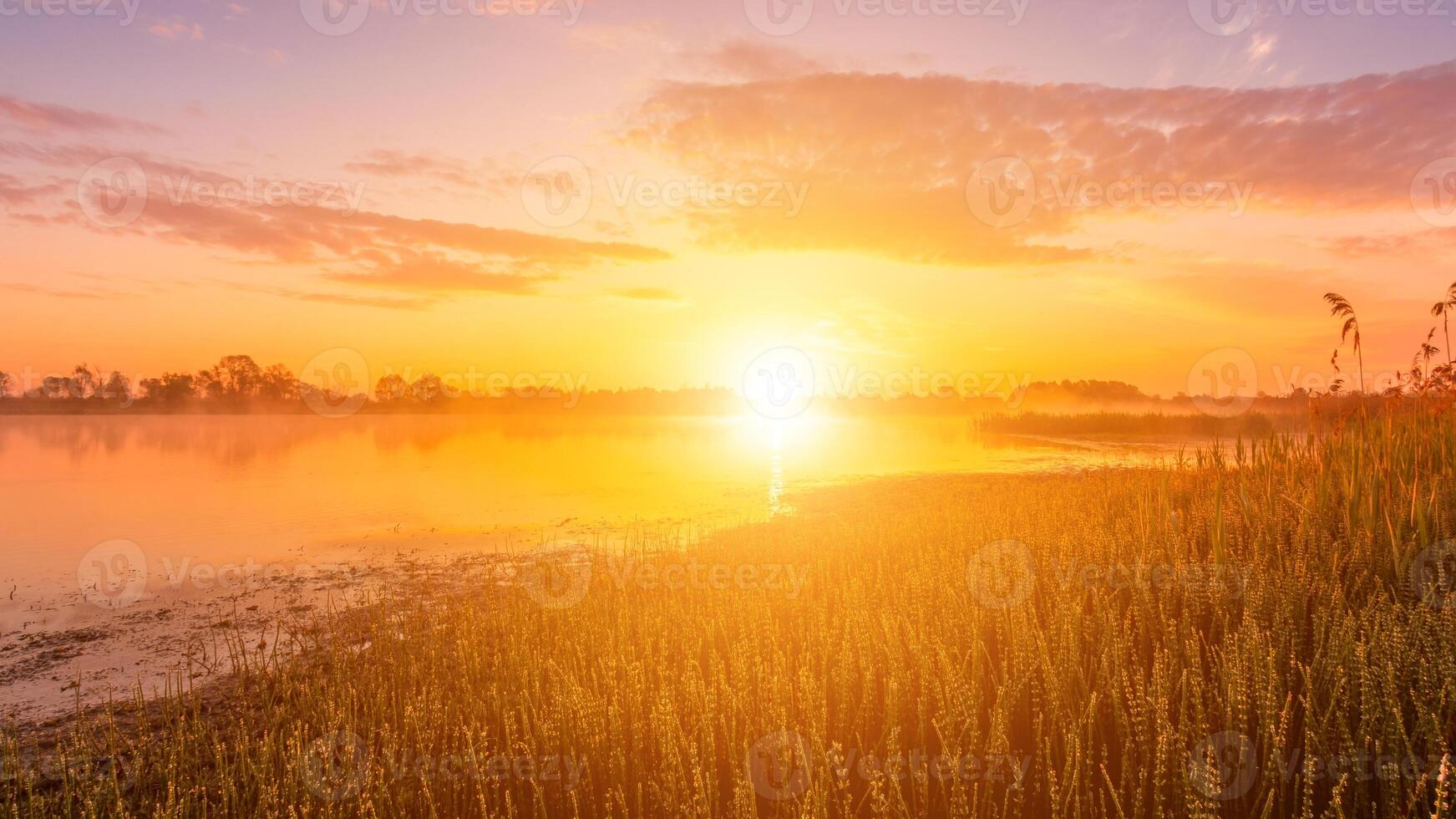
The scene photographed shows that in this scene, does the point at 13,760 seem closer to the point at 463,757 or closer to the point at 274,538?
the point at 463,757

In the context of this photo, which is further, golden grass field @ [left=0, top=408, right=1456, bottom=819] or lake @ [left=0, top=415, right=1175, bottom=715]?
lake @ [left=0, top=415, right=1175, bottom=715]

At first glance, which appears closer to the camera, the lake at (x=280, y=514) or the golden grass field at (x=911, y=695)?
the golden grass field at (x=911, y=695)

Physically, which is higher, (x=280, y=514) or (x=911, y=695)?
(x=911, y=695)

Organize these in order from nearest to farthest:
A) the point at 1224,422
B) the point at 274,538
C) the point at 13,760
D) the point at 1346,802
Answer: the point at 1346,802 < the point at 13,760 < the point at 274,538 < the point at 1224,422

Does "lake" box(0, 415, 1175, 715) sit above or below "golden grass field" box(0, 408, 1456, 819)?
below

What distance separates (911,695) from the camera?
5.25 metres

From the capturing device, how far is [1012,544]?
31.5 feet

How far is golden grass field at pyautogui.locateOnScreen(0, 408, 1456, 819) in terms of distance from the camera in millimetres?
3891

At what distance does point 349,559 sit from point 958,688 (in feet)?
42.7

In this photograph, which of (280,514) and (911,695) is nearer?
(911,695)

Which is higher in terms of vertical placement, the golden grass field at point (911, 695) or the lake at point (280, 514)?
the golden grass field at point (911, 695)

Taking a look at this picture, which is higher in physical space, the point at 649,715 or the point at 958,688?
the point at 958,688

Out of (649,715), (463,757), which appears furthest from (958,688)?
(463,757)

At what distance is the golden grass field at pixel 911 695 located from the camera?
3891 mm
